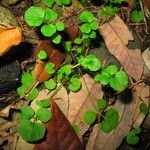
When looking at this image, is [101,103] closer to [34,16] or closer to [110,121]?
[110,121]

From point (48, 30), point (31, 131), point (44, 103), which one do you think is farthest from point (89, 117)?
point (48, 30)

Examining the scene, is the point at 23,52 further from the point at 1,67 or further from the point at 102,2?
the point at 102,2

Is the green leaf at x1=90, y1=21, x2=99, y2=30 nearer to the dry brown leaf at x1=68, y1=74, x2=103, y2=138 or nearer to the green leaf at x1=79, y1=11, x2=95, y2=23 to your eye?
the green leaf at x1=79, y1=11, x2=95, y2=23

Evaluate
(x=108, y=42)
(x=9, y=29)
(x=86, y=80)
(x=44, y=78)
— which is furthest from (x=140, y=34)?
(x=9, y=29)

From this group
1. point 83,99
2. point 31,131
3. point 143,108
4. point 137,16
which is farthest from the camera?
point 137,16

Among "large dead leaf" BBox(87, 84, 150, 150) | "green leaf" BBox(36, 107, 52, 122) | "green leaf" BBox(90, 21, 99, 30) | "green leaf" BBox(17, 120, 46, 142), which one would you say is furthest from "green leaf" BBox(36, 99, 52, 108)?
"green leaf" BBox(90, 21, 99, 30)

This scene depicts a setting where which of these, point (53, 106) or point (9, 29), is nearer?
point (9, 29)
